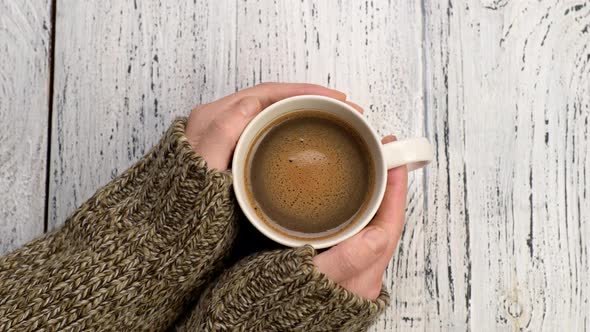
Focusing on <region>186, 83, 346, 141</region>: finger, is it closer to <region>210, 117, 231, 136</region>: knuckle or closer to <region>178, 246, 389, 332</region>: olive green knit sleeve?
<region>210, 117, 231, 136</region>: knuckle

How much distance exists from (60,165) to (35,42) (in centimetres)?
18

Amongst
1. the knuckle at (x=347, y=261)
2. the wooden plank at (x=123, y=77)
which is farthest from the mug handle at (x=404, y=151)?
the wooden plank at (x=123, y=77)

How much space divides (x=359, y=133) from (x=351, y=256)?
0.14 metres

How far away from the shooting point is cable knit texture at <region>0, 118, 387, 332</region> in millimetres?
651

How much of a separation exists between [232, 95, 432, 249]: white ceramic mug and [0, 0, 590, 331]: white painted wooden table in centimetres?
14

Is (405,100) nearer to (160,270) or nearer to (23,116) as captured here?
(160,270)

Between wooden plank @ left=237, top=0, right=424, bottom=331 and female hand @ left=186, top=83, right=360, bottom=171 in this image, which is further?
wooden plank @ left=237, top=0, right=424, bottom=331

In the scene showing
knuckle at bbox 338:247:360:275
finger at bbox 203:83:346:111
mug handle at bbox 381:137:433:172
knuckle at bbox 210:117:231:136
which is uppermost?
finger at bbox 203:83:346:111

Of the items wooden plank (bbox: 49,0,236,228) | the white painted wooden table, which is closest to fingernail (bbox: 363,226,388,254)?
the white painted wooden table

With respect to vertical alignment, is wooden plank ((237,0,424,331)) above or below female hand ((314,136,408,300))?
above

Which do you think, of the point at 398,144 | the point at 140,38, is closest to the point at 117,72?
the point at 140,38

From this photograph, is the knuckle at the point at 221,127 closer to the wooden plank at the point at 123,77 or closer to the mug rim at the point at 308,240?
the mug rim at the point at 308,240

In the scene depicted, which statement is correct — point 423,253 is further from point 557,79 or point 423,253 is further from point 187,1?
point 187,1

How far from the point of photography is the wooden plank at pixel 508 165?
2.58 feet
